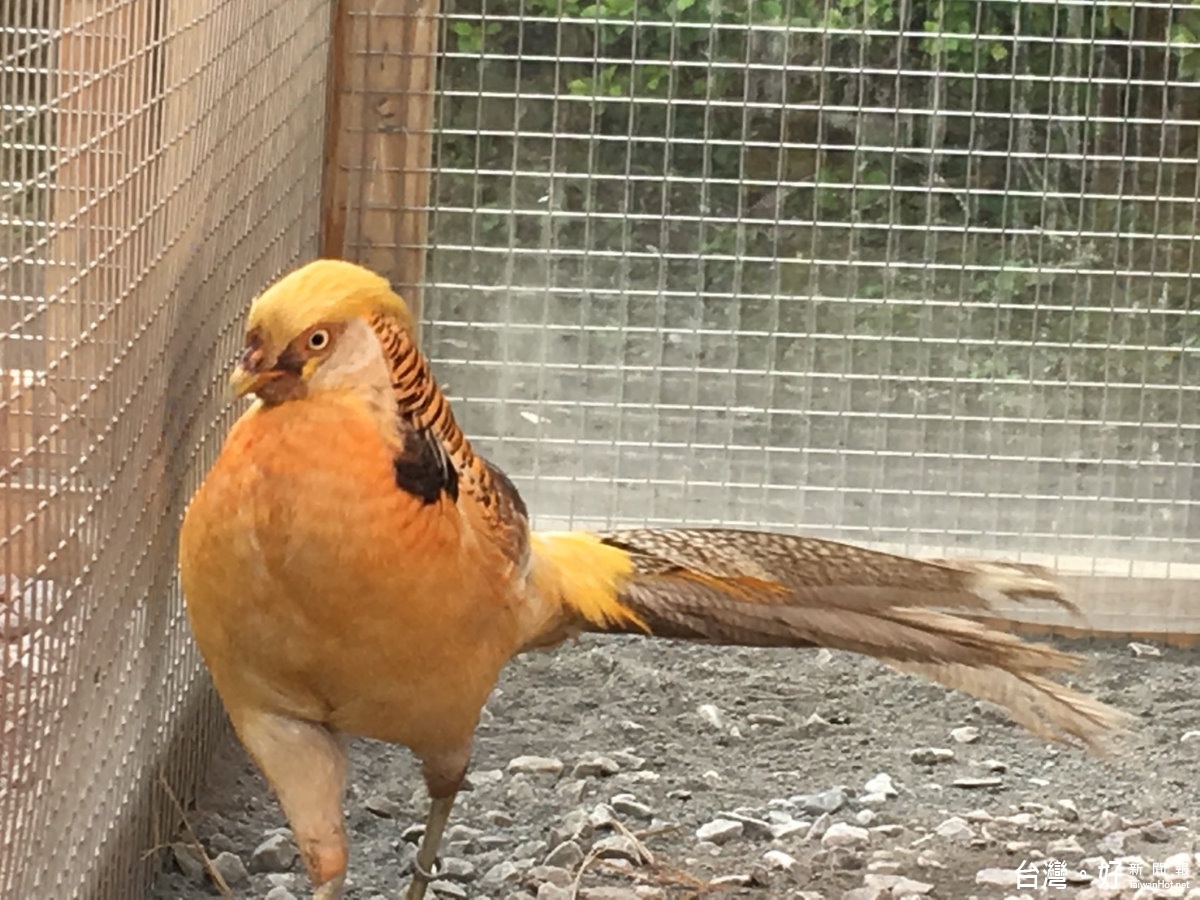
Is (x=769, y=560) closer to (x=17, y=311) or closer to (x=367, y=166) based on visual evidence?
(x=17, y=311)

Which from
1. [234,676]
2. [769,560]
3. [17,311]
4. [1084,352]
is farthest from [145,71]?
[1084,352]

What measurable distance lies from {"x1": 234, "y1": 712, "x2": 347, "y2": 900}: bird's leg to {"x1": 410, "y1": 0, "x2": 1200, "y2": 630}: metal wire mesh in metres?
1.70

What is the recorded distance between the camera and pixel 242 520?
2156 millimetres

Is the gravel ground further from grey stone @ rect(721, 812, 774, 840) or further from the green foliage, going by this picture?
the green foliage

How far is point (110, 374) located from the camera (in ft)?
7.43

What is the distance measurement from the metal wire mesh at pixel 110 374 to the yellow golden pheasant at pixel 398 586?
181mm

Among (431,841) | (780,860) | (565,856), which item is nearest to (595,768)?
(565,856)

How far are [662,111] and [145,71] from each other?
176 cm

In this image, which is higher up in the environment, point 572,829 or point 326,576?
point 326,576

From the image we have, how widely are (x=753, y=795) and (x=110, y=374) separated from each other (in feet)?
5.02

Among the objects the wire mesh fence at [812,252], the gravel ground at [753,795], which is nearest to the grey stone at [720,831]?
the gravel ground at [753,795]

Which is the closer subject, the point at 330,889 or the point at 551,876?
the point at 330,889

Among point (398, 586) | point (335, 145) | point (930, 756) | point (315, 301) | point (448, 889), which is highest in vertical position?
point (335, 145)

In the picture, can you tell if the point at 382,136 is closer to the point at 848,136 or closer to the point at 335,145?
the point at 335,145
